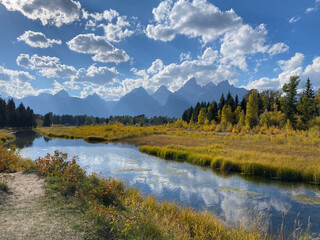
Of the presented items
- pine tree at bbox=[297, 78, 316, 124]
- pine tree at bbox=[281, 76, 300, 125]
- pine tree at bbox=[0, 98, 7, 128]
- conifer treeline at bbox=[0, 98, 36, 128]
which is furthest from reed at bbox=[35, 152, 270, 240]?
conifer treeline at bbox=[0, 98, 36, 128]

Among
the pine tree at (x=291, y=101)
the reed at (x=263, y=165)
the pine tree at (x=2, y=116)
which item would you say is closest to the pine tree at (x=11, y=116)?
the pine tree at (x=2, y=116)

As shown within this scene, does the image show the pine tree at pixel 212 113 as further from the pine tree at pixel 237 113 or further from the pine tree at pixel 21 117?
the pine tree at pixel 21 117

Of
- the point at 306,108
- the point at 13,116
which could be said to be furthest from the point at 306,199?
the point at 13,116

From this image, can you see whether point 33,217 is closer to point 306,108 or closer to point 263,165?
point 263,165

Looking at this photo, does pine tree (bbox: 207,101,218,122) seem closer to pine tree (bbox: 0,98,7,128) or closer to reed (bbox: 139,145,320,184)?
reed (bbox: 139,145,320,184)

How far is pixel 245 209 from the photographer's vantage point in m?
9.23

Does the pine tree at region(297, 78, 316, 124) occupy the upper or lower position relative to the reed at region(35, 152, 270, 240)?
upper

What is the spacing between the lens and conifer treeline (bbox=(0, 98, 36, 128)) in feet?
270

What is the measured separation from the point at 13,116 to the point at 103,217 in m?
108

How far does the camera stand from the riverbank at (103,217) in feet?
17.9

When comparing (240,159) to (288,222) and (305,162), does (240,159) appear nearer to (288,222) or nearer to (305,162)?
(305,162)

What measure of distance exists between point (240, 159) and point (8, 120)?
103 meters

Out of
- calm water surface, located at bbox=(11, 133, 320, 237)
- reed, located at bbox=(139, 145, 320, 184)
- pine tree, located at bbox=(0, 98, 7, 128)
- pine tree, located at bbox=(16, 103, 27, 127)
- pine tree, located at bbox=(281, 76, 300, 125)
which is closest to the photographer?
calm water surface, located at bbox=(11, 133, 320, 237)

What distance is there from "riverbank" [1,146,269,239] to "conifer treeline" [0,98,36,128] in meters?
92.6
